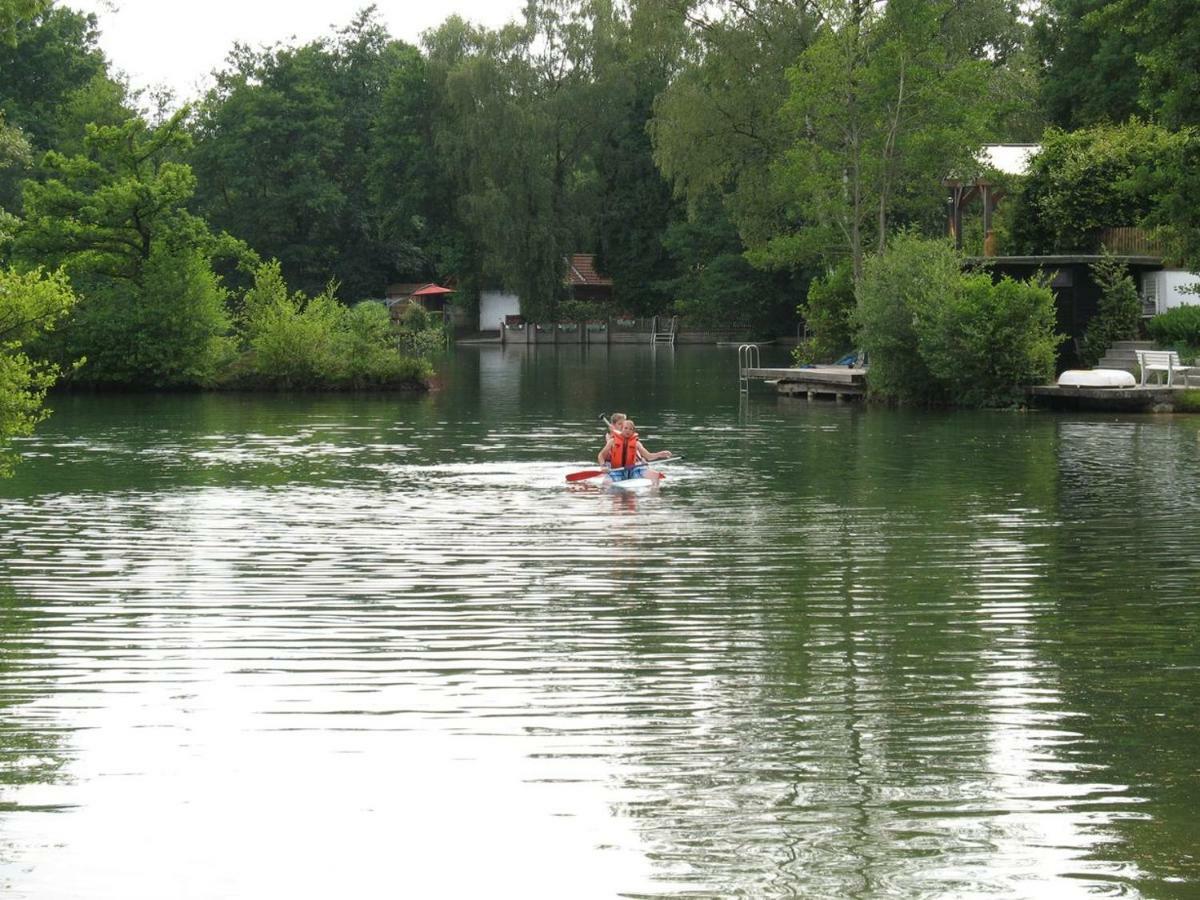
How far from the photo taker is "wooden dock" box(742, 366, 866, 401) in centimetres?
4647

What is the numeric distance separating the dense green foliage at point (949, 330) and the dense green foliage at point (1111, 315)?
2299 mm

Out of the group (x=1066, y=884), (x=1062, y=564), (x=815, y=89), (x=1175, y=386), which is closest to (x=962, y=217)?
(x=815, y=89)

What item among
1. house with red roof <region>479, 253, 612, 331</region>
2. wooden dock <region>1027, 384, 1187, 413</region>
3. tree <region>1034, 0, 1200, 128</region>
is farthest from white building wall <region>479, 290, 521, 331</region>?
wooden dock <region>1027, 384, 1187, 413</region>

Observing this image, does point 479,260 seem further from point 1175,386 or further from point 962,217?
point 1175,386

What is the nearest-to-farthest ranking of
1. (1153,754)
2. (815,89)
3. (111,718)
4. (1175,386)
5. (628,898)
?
(628,898) → (1153,754) → (111,718) → (1175,386) → (815,89)

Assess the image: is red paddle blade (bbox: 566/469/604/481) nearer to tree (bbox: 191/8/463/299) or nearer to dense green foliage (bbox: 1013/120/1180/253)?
dense green foliage (bbox: 1013/120/1180/253)

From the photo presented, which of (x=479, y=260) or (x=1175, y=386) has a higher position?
(x=479, y=260)

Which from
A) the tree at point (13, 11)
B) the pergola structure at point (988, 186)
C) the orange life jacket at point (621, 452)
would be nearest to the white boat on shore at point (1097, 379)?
the pergola structure at point (988, 186)

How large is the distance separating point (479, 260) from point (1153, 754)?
87658mm

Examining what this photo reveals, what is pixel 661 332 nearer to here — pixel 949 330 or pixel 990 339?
pixel 949 330

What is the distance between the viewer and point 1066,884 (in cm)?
746

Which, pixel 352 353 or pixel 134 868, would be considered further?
pixel 352 353

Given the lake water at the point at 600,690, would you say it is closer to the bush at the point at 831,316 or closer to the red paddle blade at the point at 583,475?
the red paddle blade at the point at 583,475

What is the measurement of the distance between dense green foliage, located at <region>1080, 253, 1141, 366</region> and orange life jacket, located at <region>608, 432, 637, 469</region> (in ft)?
76.3
